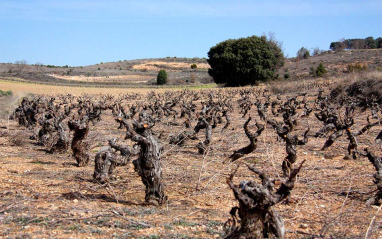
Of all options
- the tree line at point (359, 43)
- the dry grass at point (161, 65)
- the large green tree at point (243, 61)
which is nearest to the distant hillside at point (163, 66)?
the dry grass at point (161, 65)

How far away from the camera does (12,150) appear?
11469mm

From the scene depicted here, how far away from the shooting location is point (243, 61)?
5072 cm

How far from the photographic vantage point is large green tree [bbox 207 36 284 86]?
165 feet

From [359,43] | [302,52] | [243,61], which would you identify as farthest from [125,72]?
[359,43]

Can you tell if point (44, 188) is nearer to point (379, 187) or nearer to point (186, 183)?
point (186, 183)

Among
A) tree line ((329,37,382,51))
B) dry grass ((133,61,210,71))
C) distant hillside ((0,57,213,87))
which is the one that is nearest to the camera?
distant hillside ((0,57,213,87))

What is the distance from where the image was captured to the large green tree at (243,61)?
50438mm

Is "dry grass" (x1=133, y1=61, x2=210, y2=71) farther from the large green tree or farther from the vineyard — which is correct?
the vineyard

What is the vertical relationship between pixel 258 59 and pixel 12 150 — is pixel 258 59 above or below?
above

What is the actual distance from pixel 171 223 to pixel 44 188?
9.51 ft

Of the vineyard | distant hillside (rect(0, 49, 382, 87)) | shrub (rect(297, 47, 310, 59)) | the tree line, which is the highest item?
the tree line

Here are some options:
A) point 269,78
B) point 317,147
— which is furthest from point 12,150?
point 269,78

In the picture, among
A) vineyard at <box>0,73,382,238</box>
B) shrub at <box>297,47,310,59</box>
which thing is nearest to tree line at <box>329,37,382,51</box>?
shrub at <box>297,47,310,59</box>

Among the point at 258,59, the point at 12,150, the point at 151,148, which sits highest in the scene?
the point at 258,59
